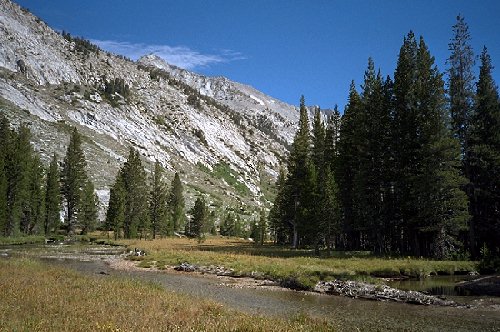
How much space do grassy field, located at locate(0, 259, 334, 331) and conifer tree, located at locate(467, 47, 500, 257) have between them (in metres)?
34.0

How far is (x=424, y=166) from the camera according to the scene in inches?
1538

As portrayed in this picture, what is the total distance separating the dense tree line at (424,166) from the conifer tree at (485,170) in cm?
9

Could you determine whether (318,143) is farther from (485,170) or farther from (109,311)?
(109,311)

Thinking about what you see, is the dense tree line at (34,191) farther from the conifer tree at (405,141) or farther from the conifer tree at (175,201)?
the conifer tree at (405,141)

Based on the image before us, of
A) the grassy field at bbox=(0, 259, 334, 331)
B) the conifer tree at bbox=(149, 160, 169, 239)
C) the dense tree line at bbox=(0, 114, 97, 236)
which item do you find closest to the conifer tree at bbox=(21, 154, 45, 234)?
the dense tree line at bbox=(0, 114, 97, 236)

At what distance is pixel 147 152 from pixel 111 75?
202 ft

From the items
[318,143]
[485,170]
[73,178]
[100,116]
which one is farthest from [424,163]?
[100,116]

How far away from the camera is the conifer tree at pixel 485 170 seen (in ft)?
132

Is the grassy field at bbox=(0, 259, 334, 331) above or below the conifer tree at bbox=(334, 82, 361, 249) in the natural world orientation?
below

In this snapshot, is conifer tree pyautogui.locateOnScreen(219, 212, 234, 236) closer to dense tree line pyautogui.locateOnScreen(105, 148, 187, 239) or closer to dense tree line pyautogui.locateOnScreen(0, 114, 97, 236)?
dense tree line pyautogui.locateOnScreen(105, 148, 187, 239)

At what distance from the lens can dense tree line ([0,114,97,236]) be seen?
218 ft

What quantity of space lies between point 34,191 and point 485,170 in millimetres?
73696

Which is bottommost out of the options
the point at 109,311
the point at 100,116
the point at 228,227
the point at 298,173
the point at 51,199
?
the point at 109,311

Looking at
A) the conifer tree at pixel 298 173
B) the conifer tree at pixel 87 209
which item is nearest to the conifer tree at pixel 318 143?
the conifer tree at pixel 298 173
